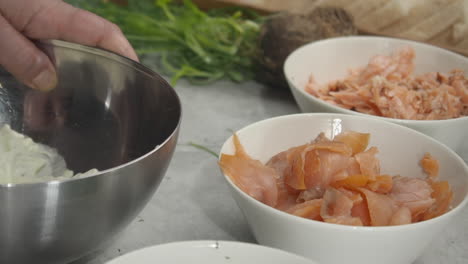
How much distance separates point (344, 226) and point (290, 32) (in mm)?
921

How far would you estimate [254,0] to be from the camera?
7.03 ft

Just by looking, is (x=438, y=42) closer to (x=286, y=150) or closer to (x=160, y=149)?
(x=286, y=150)

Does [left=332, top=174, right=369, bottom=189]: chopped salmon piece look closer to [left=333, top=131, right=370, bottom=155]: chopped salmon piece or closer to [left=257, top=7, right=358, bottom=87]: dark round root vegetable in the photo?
[left=333, top=131, right=370, bottom=155]: chopped salmon piece

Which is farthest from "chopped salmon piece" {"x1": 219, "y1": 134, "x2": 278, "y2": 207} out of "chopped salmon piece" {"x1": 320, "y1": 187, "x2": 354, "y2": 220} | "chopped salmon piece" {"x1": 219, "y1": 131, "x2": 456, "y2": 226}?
"chopped salmon piece" {"x1": 320, "y1": 187, "x2": 354, "y2": 220}

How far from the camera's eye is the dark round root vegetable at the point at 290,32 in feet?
5.67

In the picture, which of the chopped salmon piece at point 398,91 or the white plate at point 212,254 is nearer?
the white plate at point 212,254

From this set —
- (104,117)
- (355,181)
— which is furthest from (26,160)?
(355,181)

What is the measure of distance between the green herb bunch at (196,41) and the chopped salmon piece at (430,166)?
30.8 inches

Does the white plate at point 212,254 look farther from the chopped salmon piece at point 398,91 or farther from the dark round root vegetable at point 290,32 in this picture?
the dark round root vegetable at point 290,32

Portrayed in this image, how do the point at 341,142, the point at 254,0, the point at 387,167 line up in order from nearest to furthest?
the point at 341,142 < the point at 387,167 < the point at 254,0

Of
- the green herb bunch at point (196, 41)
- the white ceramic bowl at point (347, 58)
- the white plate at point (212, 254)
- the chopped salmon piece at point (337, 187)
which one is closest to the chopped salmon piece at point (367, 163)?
the chopped salmon piece at point (337, 187)

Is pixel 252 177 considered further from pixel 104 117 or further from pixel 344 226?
pixel 104 117

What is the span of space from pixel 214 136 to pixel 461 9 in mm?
852

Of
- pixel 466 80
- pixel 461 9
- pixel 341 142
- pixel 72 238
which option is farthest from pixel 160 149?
pixel 461 9
